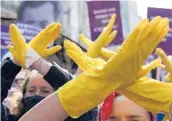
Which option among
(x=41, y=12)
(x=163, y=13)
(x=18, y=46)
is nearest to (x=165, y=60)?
(x=18, y=46)

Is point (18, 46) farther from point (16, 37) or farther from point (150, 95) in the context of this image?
point (150, 95)

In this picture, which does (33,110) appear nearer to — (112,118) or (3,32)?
(112,118)

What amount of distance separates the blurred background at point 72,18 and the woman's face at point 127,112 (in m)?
1.24

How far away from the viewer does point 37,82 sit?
95.3 inches

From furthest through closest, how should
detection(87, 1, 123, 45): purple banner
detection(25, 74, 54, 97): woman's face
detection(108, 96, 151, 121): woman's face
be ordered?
1. detection(87, 1, 123, 45): purple banner
2. detection(25, 74, 54, 97): woman's face
3. detection(108, 96, 151, 121): woman's face

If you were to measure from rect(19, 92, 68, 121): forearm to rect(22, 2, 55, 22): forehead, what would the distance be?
10133mm

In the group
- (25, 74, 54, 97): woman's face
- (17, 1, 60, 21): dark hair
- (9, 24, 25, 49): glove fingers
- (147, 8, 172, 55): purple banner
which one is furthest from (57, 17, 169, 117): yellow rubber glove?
(17, 1, 60, 21): dark hair

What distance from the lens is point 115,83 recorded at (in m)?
1.36

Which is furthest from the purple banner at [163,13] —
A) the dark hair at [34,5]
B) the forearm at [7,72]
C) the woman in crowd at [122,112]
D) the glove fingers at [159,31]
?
the dark hair at [34,5]

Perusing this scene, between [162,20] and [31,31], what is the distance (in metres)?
5.25

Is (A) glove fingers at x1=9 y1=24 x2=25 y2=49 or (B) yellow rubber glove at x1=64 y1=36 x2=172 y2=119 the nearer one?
(B) yellow rubber glove at x1=64 y1=36 x2=172 y2=119

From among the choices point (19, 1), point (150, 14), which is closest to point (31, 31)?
point (150, 14)

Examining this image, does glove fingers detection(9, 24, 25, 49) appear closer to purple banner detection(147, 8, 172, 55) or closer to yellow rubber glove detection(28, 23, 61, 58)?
yellow rubber glove detection(28, 23, 61, 58)

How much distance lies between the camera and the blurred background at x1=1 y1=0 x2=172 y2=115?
5637 millimetres
